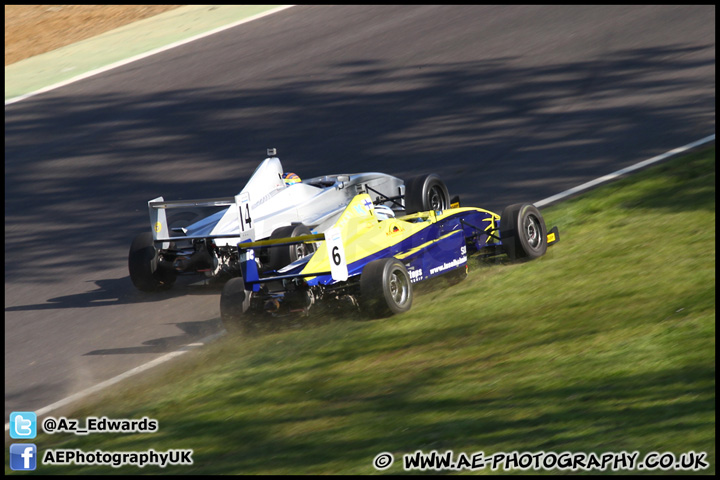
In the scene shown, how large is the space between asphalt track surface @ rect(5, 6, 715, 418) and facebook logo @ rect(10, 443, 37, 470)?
3.94 ft

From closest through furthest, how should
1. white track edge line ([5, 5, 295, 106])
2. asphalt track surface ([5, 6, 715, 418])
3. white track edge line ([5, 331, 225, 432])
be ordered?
1. white track edge line ([5, 331, 225, 432])
2. asphalt track surface ([5, 6, 715, 418])
3. white track edge line ([5, 5, 295, 106])

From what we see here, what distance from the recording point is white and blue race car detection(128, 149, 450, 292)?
36.2 ft

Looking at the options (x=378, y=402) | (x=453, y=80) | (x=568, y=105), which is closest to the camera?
(x=378, y=402)

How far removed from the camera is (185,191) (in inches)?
624

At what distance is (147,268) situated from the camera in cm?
1155

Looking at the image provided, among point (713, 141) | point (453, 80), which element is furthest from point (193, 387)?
point (453, 80)

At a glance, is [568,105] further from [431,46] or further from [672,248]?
[672,248]

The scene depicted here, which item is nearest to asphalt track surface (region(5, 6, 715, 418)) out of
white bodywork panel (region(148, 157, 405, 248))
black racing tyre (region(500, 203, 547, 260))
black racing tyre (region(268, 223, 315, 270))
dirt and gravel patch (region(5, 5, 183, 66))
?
white bodywork panel (region(148, 157, 405, 248))

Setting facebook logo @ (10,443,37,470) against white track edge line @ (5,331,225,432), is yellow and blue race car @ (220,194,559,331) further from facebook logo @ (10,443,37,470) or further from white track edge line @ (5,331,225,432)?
facebook logo @ (10,443,37,470)

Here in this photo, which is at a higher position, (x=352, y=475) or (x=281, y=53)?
(x=281, y=53)

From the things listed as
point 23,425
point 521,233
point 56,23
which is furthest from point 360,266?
point 56,23

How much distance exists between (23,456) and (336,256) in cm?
326

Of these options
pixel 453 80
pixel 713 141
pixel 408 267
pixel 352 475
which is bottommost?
pixel 352 475

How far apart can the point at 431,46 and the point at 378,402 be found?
46.0 ft
